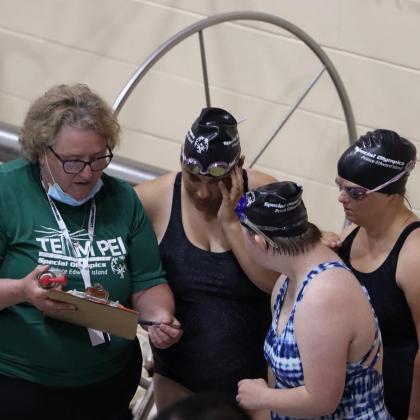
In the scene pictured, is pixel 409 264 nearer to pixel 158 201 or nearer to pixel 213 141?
pixel 213 141

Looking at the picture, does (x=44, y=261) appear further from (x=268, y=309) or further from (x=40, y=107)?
(x=268, y=309)

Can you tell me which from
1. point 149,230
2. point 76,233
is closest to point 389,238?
point 149,230

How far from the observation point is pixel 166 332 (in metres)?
2.20

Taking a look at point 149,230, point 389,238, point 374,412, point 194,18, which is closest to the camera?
point 374,412

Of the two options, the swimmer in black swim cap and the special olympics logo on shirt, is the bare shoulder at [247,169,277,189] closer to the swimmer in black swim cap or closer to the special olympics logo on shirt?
the swimmer in black swim cap

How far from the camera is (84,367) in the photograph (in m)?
2.20

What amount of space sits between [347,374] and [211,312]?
52 cm

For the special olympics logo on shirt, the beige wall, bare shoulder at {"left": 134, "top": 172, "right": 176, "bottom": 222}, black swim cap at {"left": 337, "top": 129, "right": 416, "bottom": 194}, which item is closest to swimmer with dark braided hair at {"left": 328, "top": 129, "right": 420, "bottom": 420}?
black swim cap at {"left": 337, "top": 129, "right": 416, "bottom": 194}

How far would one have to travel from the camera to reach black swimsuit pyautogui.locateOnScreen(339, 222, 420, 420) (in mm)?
2082

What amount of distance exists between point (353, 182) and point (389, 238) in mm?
152

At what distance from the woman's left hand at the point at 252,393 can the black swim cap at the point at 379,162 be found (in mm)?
517

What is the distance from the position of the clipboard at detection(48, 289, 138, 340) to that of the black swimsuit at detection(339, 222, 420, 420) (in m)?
0.55

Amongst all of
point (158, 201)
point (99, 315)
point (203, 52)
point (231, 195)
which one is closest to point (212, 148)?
point (231, 195)

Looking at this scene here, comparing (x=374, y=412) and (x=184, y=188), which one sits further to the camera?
(x=184, y=188)
